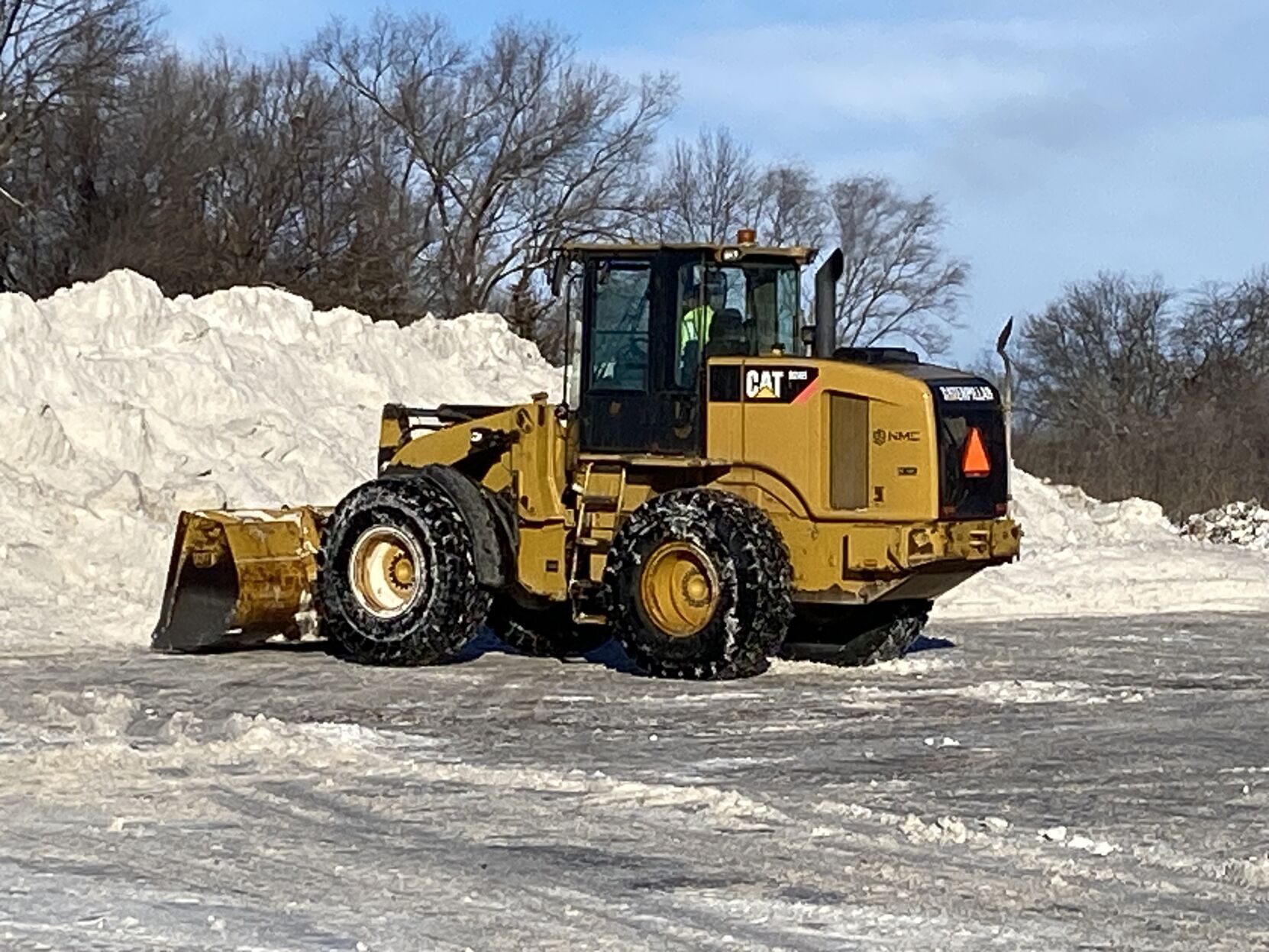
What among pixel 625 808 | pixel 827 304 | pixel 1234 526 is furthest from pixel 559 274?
pixel 1234 526

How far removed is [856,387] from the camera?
13383 millimetres

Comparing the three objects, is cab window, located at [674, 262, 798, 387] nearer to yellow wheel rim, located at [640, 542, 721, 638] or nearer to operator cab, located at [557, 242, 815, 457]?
operator cab, located at [557, 242, 815, 457]

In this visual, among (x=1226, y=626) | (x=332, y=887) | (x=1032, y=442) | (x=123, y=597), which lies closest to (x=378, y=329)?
(x=123, y=597)

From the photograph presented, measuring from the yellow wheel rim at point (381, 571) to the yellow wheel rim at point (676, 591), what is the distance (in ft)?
6.28

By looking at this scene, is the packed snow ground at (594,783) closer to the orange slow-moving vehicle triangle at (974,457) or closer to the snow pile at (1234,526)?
the orange slow-moving vehicle triangle at (974,457)

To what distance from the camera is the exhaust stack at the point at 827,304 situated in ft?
45.5

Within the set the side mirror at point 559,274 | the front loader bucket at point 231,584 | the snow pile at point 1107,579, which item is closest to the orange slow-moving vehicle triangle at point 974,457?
the side mirror at point 559,274

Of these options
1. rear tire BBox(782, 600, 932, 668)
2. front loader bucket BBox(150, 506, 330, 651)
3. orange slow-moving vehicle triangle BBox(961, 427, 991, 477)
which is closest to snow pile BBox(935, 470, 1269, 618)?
rear tire BBox(782, 600, 932, 668)

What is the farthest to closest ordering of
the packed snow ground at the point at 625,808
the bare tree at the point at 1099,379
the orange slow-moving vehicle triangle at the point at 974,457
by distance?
1. the bare tree at the point at 1099,379
2. the orange slow-moving vehicle triangle at the point at 974,457
3. the packed snow ground at the point at 625,808

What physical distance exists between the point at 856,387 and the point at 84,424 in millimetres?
9901

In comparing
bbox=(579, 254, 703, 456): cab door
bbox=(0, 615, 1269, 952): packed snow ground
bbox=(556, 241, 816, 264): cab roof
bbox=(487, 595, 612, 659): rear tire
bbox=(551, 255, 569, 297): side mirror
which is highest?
bbox=(556, 241, 816, 264): cab roof

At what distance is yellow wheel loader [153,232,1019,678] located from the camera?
1324 cm

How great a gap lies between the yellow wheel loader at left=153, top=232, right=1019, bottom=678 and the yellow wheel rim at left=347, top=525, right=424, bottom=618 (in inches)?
0.7

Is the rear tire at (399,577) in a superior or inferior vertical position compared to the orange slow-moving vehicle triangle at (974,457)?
inferior
